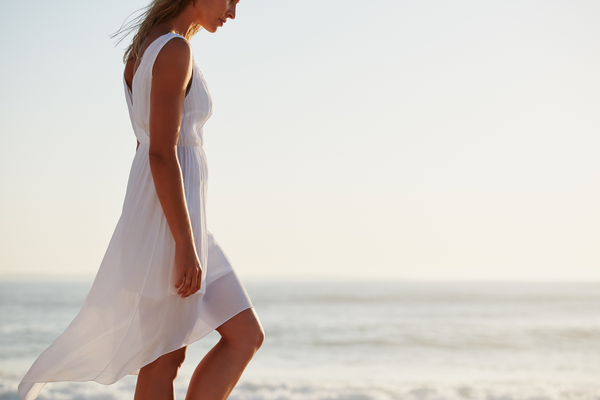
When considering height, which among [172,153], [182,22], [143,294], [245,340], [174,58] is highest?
[182,22]

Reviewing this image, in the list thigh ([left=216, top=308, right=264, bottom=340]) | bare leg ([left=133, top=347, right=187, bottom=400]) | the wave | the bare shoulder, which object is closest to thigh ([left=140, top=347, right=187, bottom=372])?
bare leg ([left=133, top=347, right=187, bottom=400])

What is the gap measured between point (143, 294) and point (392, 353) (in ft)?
36.8

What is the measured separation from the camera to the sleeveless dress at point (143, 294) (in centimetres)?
145

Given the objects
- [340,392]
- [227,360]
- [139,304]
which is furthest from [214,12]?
[340,392]

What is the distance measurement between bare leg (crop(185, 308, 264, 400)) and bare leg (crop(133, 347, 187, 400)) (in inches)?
2.4

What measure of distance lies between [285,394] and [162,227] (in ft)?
19.4

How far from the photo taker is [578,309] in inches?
896

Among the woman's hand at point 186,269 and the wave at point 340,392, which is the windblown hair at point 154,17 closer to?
the woman's hand at point 186,269

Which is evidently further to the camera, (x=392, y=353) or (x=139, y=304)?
(x=392, y=353)

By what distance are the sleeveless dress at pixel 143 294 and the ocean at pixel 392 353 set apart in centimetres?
525

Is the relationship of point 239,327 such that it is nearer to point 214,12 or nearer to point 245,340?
point 245,340

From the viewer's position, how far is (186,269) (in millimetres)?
1424

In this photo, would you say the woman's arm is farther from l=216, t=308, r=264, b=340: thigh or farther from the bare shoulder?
l=216, t=308, r=264, b=340: thigh

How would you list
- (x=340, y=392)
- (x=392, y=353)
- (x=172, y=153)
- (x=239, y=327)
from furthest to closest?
1. (x=392, y=353)
2. (x=340, y=392)
3. (x=239, y=327)
4. (x=172, y=153)
